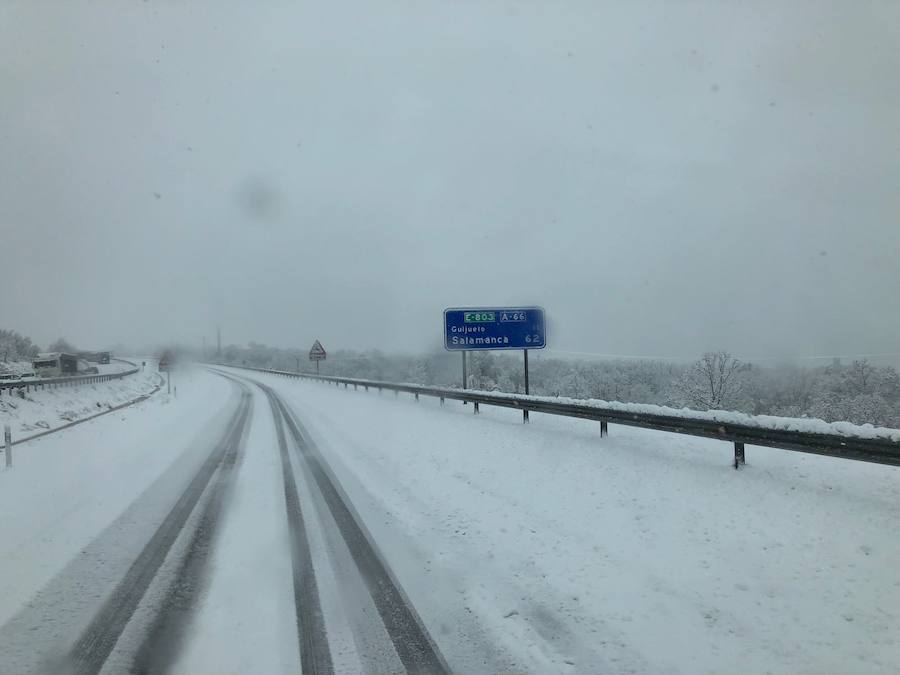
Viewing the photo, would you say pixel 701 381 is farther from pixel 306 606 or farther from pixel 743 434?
pixel 306 606

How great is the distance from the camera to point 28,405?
21.6 m

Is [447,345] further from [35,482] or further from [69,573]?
[69,573]

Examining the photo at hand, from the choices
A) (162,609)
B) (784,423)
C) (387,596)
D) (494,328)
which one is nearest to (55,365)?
(494,328)

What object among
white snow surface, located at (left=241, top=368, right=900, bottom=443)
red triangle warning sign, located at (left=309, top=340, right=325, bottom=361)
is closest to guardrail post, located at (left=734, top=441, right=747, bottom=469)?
white snow surface, located at (left=241, top=368, right=900, bottom=443)

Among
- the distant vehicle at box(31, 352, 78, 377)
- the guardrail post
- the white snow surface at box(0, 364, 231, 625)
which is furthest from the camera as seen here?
the distant vehicle at box(31, 352, 78, 377)

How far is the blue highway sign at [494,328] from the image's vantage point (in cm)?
1759

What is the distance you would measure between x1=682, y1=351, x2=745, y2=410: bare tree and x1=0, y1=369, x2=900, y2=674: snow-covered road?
1456 inches

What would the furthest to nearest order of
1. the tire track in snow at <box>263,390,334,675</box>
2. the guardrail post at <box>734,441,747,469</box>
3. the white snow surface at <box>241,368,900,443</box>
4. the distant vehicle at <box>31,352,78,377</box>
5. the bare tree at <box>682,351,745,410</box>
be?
1. the bare tree at <box>682,351,745,410</box>
2. the distant vehicle at <box>31,352,78,377</box>
3. the guardrail post at <box>734,441,747,469</box>
4. the white snow surface at <box>241,368,900,443</box>
5. the tire track in snow at <box>263,390,334,675</box>

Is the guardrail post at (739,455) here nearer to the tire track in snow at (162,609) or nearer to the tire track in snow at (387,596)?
the tire track in snow at (387,596)

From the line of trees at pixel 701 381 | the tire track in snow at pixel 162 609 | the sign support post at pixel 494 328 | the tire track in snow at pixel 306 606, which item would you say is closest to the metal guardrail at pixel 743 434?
the sign support post at pixel 494 328

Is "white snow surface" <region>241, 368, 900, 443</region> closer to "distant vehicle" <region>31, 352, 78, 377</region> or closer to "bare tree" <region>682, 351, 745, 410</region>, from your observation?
"bare tree" <region>682, 351, 745, 410</region>

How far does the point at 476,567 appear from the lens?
17.3 feet

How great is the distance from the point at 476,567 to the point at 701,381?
43453 millimetres

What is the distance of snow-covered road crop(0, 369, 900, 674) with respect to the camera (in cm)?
374
